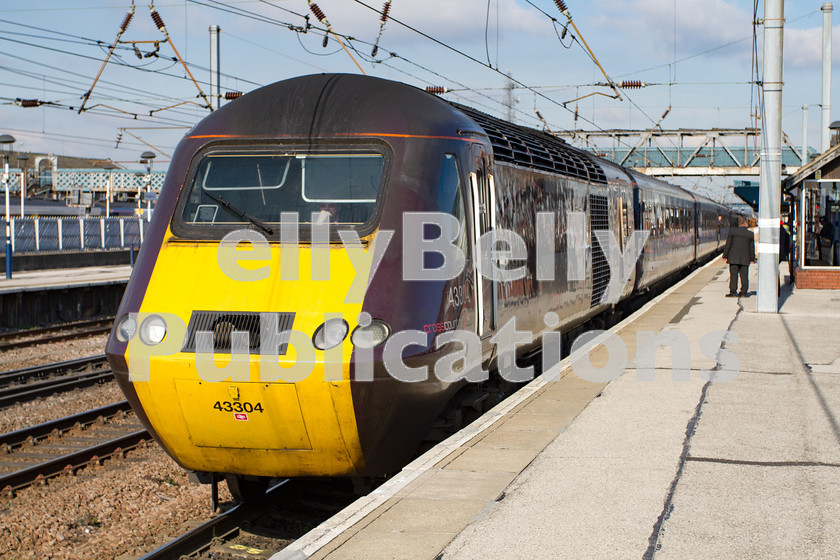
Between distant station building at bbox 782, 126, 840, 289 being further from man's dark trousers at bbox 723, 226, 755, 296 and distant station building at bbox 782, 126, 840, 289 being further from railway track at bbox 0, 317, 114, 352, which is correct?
railway track at bbox 0, 317, 114, 352

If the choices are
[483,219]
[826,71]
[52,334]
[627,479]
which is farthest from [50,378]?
[826,71]

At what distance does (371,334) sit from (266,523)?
2099 millimetres

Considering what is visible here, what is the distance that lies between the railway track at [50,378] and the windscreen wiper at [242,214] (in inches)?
241

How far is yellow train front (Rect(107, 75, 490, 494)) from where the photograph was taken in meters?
5.77

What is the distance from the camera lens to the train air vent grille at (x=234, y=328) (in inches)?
228

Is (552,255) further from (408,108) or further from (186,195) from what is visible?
(186,195)

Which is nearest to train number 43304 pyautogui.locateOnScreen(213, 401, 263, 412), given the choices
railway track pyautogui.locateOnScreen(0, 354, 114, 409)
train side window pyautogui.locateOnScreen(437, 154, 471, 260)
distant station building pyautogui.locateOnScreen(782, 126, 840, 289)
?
train side window pyautogui.locateOnScreen(437, 154, 471, 260)

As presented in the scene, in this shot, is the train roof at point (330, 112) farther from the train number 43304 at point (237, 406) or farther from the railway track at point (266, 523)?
the railway track at point (266, 523)

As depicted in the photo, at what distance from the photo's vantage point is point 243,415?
578 cm

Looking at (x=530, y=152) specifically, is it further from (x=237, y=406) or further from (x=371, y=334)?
(x=237, y=406)

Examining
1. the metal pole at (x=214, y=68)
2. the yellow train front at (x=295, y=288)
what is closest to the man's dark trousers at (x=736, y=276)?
the metal pole at (x=214, y=68)

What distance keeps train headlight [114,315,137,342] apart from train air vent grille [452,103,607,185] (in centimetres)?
360

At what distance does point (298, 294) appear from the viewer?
19.7ft

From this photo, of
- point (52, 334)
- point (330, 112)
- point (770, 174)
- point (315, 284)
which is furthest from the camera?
point (52, 334)
